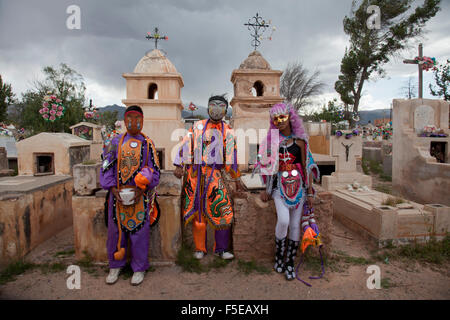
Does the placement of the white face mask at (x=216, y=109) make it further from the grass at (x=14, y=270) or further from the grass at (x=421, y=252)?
the grass at (x=14, y=270)

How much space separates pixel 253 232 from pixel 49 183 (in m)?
3.57

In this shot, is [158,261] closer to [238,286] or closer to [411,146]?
[238,286]

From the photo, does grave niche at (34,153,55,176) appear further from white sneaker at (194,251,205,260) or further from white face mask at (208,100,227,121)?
white face mask at (208,100,227,121)

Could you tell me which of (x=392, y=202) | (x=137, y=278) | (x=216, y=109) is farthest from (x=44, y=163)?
(x=392, y=202)

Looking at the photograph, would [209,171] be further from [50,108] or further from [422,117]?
[50,108]

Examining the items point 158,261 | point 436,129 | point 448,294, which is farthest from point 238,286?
point 436,129

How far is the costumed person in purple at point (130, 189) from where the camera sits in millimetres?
2922

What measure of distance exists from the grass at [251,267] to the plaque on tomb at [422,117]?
23.5ft

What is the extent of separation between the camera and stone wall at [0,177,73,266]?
3354mm

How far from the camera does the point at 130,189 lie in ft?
9.48

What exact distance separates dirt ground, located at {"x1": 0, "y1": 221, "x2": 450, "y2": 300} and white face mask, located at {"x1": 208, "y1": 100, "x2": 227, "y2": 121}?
6.51ft

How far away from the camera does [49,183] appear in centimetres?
433

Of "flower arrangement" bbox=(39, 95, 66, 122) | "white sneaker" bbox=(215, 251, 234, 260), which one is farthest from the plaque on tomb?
"flower arrangement" bbox=(39, 95, 66, 122)

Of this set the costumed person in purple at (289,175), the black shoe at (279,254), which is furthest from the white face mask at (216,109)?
the black shoe at (279,254)
